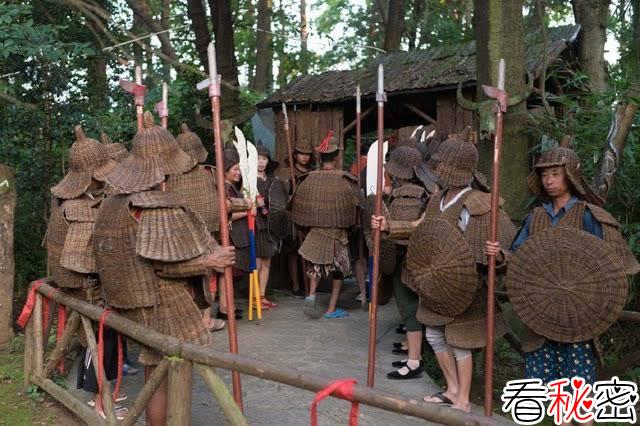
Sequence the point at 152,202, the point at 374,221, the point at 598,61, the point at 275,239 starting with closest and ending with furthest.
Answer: the point at 152,202, the point at 374,221, the point at 275,239, the point at 598,61

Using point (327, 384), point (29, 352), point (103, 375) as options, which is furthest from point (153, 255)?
point (29, 352)

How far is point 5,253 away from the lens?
6180 millimetres

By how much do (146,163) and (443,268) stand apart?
75.0 inches

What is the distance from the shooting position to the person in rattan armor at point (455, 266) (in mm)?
4277

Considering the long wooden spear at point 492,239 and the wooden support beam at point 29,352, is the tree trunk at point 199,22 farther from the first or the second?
the long wooden spear at point 492,239

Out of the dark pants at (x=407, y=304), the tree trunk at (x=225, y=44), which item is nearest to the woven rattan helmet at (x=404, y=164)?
the dark pants at (x=407, y=304)

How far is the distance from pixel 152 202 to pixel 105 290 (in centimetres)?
65

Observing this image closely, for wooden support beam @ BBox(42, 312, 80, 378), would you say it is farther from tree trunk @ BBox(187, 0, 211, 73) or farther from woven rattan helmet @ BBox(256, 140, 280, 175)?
tree trunk @ BBox(187, 0, 211, 73)

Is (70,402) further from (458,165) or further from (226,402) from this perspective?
(458,165)

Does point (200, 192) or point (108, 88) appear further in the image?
point (108, 88)

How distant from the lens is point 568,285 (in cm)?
372

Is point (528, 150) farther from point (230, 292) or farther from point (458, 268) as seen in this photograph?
point (230, 292)

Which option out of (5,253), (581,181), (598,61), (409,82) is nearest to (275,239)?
(5,253)

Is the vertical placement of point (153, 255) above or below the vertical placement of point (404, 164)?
below
